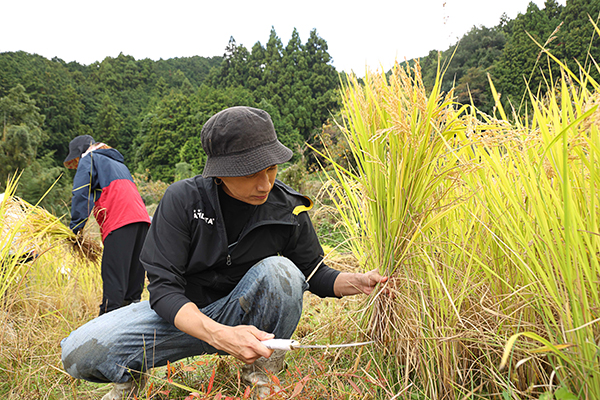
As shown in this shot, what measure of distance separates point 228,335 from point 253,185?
1.91ft

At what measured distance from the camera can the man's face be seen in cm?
157

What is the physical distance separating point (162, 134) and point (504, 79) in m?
Answer: 20.1

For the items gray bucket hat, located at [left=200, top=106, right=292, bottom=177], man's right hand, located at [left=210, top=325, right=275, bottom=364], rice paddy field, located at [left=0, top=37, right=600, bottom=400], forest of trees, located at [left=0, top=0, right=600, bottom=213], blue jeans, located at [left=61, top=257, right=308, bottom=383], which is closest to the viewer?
rice paddy field, located at [left=0, top=37, right=600, bottom=400]

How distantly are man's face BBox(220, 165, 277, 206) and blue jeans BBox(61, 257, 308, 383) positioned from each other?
0.29 m

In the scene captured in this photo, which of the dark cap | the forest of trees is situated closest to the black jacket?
the dark cap

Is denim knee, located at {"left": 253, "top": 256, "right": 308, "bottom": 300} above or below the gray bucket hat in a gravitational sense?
below

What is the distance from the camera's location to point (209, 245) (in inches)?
68.1

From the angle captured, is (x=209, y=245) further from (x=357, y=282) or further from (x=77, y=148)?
(x=77, y=148)

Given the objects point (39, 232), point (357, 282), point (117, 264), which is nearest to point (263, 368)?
point (357, 282)

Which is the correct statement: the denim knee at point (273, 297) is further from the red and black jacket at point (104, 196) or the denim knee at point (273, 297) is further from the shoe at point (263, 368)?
the red and black jacket at point (104, 196)

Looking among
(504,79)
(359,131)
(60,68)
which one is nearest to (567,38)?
(504,79)

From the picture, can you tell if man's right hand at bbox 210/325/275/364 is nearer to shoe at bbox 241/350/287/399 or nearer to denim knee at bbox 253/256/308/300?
denim knee at bbox 253/256/308/300

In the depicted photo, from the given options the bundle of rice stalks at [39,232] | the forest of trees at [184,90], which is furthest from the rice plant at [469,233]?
the forest of trees at [184,90]

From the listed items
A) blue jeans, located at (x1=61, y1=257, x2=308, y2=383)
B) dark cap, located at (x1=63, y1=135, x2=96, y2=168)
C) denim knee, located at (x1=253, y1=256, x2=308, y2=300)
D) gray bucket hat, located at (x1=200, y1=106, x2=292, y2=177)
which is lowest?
blue jeans, located at (x1=61, y1=257, x2=308, y2=383)
